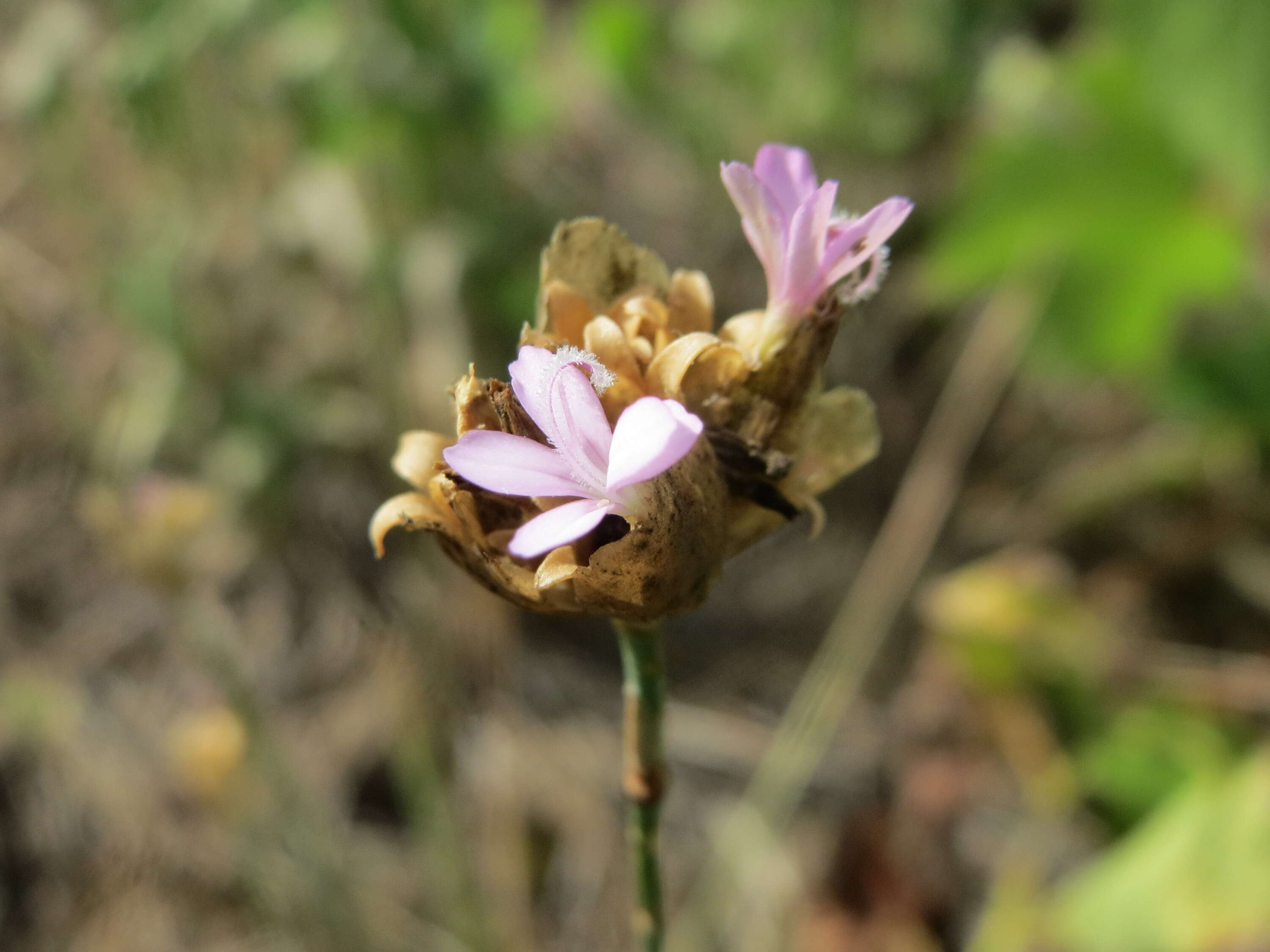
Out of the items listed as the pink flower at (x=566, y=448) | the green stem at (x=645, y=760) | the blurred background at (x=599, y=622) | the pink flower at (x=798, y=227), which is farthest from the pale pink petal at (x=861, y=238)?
the blurred background at (x=599, y=622)

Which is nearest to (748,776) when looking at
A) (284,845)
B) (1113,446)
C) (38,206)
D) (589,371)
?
(284,845)

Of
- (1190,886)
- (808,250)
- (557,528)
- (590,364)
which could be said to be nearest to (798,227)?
(808,250)

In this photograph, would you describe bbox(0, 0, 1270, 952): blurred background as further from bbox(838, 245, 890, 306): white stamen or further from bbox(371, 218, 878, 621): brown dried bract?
bbox(838, 245, 890, 306): white stamen

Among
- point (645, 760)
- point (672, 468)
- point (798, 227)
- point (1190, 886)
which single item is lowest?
point (1190, 886)

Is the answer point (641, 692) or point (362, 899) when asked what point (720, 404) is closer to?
point (641, 692)

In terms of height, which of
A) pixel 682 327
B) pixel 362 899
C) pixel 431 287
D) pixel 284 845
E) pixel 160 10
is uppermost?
pixel 160 10

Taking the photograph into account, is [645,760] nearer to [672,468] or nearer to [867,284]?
[672,468]
